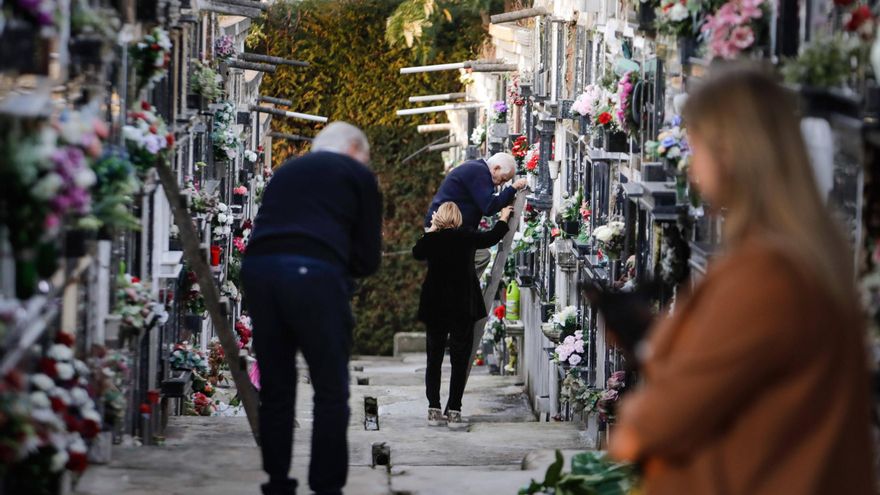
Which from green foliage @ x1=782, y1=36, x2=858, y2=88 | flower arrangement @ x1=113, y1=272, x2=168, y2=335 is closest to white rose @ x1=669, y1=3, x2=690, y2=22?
green foliage @ x1=782, y1=36, x2=858, y2=88

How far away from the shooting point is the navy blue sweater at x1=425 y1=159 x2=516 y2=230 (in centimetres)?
1409

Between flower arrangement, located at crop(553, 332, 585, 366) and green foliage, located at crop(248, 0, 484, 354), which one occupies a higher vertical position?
green foliage, located at crop(248, 0, 484, 354)

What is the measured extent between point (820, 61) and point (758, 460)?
265 cm

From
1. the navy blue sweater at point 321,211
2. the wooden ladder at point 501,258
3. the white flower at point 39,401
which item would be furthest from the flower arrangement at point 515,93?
the white flower at point 39,401

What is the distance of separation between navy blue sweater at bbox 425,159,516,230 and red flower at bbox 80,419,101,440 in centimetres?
729

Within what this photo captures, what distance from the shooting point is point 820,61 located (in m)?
5.98

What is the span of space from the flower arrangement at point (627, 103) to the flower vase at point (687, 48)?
6.87ft

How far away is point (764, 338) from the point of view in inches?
140

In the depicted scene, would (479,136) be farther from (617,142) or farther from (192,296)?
(617,142)

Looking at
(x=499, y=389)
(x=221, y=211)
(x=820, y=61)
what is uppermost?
(x=820, y=61)

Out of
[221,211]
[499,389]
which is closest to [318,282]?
[221,211]

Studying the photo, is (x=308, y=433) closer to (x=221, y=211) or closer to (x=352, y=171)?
(x=352, y=171)

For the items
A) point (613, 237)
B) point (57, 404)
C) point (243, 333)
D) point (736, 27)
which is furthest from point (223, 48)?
point (57, 404)

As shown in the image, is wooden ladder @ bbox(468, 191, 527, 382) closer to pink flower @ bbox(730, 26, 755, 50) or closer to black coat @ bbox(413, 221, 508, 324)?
black coat @ bbox(413, 221, 508, 324)
